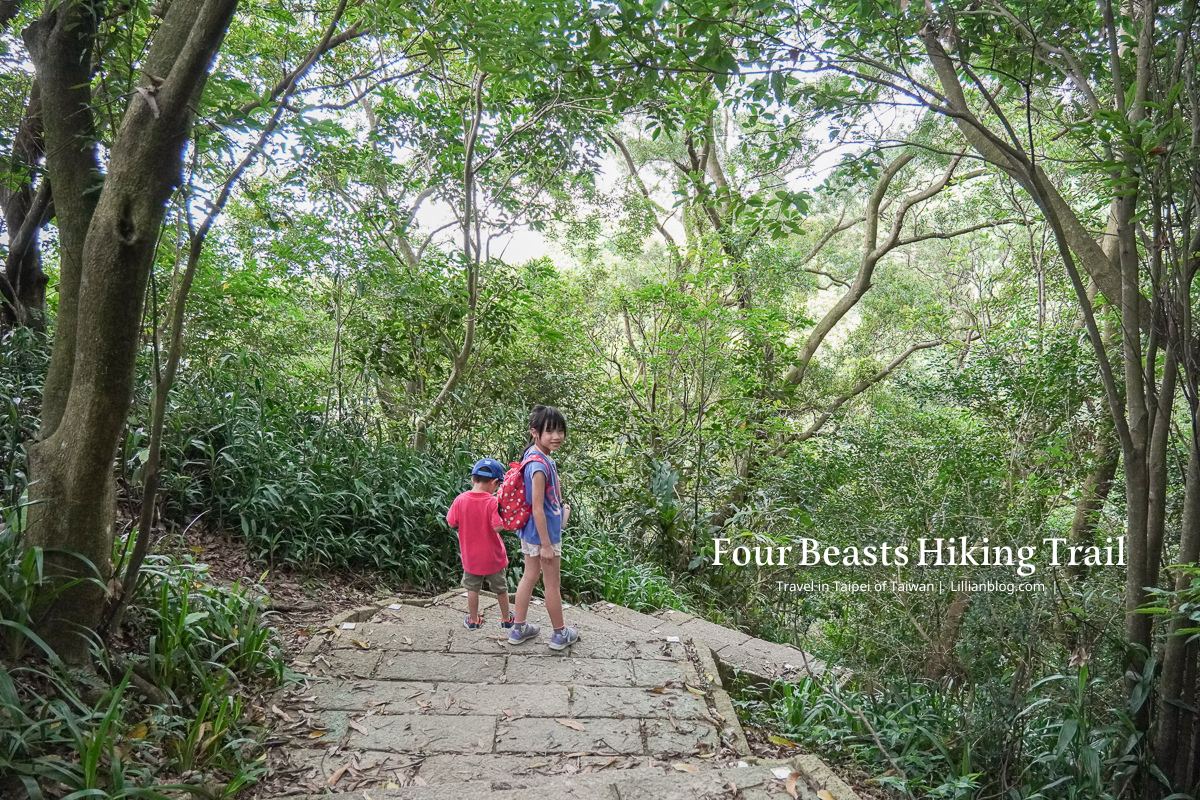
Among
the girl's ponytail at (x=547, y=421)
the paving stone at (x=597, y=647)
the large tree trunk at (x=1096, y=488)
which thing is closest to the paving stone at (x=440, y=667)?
the paving stone at (x=597, y=647)

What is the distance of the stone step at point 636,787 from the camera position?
8.00 ft

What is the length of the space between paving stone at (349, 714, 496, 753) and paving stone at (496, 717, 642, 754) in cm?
8

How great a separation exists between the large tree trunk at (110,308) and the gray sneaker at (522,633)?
1899 mm

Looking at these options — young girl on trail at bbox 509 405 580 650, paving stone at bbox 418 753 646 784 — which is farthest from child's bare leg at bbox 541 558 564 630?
paving stone at bbox 418 753 646 784

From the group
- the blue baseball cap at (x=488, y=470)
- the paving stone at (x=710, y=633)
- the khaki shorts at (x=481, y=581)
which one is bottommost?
the paving stone at (x=710, y=633)

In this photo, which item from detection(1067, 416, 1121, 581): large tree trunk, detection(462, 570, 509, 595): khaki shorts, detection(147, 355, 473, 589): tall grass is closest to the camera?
detection(462, 570, 509, 595): khaki shorts

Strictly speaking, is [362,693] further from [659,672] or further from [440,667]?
[659,672]

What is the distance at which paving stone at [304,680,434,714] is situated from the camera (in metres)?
3.07

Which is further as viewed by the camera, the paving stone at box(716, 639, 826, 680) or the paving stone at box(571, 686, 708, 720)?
the paving stone at box(716, 639, 826, 680)

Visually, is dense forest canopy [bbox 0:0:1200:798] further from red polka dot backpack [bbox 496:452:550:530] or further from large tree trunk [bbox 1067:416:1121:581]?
red polka dot backpack [bbox 496:452:550:530]

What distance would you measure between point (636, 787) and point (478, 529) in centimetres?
168

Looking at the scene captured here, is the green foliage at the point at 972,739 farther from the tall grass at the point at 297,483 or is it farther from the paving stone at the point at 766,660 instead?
the tall grass at the point at 297,483

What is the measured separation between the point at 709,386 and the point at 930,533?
3.42 meters

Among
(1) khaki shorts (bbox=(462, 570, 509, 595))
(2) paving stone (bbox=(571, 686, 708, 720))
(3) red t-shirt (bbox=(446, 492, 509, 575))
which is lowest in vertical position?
(2) paving stone (bbox=(571, 686, 708, 720))
